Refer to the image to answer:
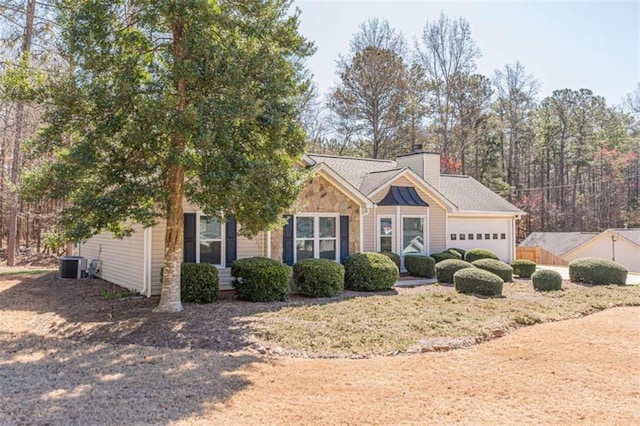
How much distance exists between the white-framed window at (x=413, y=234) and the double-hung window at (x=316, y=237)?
4.02 meters

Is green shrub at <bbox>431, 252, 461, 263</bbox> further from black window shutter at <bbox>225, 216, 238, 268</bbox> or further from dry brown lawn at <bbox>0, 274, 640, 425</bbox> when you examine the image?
black window shutter at <bbox>225, 216, 238, 268</bbox>

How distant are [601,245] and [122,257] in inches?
1037

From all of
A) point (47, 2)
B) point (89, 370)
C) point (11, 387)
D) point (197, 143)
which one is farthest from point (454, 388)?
point (47, 2)

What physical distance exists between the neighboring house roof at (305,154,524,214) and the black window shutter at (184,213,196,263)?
19.6 ft

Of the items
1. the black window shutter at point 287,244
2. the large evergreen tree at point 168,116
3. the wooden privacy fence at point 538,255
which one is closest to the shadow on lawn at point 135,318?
the large evergreen tree at point 168,116

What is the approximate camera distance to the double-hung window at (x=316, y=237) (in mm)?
13312

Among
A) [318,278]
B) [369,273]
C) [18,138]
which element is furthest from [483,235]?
[18,138]

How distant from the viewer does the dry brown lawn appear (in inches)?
178

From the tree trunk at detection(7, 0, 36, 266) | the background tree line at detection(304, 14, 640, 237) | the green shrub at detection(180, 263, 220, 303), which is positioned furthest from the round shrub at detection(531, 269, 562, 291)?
the tree trunk at detection(7, 0, 36, 266)

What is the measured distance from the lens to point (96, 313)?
31.0 ft

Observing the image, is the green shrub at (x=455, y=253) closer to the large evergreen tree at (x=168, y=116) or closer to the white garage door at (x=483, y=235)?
the white garage door at (x=483, y=235)

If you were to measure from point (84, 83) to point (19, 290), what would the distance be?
8055 mm

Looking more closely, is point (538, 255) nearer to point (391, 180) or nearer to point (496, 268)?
point (496, 268)

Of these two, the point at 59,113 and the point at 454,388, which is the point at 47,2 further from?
the point at 454,388
